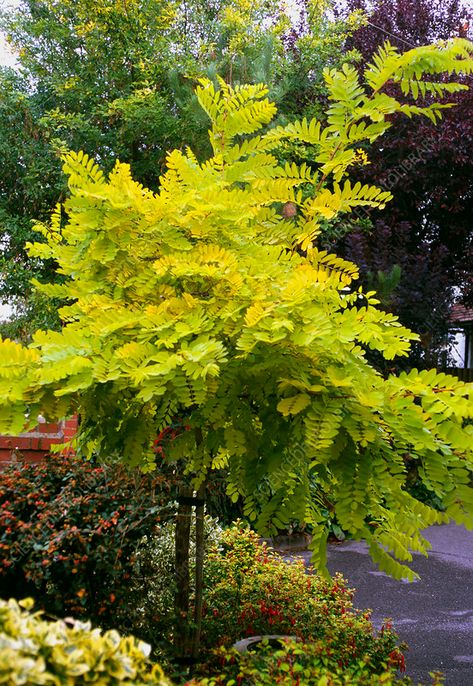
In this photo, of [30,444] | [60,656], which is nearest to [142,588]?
[60,656]

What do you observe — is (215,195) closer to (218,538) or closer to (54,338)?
(54,338)

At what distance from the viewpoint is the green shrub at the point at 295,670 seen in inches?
112

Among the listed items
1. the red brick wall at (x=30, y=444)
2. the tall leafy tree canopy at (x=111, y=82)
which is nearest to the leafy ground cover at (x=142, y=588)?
the red brick wall at (x=30, y=444)

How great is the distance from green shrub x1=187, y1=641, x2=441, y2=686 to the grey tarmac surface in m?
1.52

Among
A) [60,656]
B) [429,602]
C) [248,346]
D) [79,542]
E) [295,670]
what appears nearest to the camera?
[60,656]

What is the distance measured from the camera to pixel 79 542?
3.42 m

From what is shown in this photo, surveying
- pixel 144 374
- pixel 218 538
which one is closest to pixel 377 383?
pixel 144 374

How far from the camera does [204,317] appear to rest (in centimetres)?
262

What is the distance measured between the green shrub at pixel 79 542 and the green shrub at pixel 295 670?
64cm

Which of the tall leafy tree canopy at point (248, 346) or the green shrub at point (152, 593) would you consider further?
the green shrub at point (152, 593)

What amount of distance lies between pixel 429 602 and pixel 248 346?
Result: 16.5 ft

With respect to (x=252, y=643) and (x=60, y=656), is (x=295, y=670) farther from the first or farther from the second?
(x=60, y=656)

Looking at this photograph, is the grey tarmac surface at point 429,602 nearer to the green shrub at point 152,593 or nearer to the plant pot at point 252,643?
the plant pot at point 252,643

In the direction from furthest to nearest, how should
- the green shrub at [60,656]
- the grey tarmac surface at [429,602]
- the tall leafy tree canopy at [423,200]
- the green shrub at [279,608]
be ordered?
1. the tall leafy tree canopy at [423,200]
2. the grey tarmac surface at [429,602]
3. the green shrub at [279,608]
4. the green shrub at [60,656]
